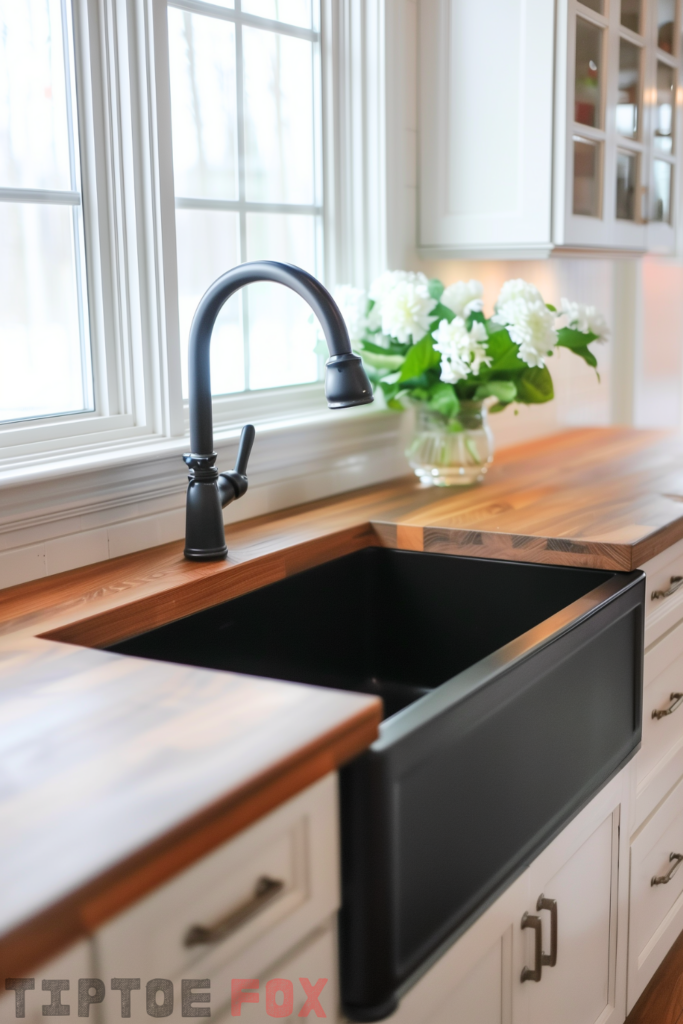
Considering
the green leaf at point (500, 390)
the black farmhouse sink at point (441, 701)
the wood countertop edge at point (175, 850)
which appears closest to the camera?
the wood countertop edge at point (175, 850)

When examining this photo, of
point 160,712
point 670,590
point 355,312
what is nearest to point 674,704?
point 670,590

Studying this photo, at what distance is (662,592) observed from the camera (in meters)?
1.78

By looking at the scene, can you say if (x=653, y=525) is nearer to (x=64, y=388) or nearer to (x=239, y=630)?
(x=239, y=630)

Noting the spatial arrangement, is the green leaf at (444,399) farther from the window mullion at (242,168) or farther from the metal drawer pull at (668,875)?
the metal drawer pull at (668,875)

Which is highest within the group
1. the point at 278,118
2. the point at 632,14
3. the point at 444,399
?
the point at 632,14

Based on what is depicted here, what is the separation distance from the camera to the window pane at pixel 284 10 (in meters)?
1.95

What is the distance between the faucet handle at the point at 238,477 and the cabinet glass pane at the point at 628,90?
1.34 meters

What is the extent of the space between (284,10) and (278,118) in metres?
0.21

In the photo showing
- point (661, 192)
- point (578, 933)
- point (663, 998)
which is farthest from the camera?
point (661, 192)

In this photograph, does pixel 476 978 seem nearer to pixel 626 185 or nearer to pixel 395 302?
pixel 395 302

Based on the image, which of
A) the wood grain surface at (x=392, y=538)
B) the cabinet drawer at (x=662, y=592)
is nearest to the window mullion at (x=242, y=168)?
the wood grain surface at (x=392, y=538)

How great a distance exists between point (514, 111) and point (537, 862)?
1543 millimetres

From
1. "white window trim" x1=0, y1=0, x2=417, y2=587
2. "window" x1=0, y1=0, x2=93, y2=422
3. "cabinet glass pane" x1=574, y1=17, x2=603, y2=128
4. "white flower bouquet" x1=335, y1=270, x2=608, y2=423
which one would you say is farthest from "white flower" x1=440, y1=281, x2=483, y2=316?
"window" x1=0, y1=0, x2=93, y2=422

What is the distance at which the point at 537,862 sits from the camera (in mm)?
1326
